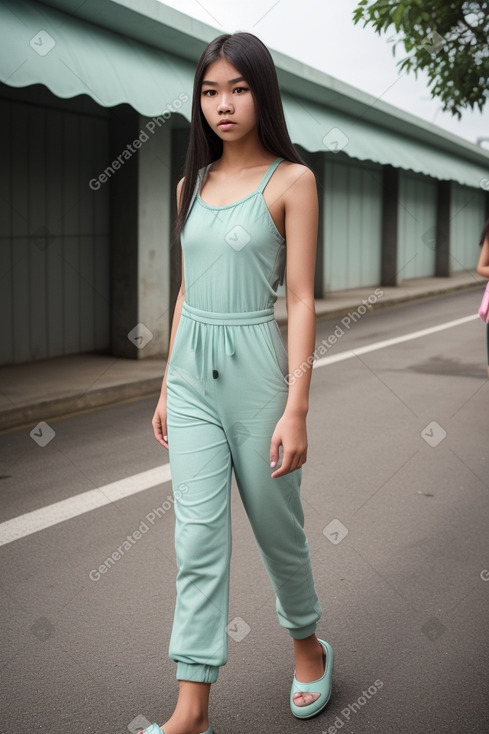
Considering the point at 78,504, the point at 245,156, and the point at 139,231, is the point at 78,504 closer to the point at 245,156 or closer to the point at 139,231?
the point at 245,156

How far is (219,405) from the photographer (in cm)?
271

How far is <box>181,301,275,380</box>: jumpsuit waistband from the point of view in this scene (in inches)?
106

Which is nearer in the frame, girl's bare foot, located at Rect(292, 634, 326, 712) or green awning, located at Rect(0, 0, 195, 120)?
girl's bare foot, located at Rect(292, 634, 326, 712)

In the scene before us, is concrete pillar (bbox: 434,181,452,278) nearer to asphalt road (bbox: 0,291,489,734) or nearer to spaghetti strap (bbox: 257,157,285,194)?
asphalt road (bbox: 0,291,489,734)

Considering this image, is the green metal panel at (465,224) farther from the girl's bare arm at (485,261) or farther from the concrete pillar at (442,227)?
the girl's bare arm at (485,261)

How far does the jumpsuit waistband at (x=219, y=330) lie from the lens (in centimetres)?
270

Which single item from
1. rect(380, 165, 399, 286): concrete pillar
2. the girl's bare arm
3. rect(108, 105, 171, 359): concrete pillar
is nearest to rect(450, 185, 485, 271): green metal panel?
rect(380, 165, 399, 286): concrete pillar

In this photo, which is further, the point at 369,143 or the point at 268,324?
the point at 369,143

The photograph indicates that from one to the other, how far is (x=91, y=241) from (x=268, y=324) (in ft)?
29.2

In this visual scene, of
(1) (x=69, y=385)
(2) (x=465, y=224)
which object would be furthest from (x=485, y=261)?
(2) (x=465, y=224)

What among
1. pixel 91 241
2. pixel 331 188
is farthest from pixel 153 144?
pixel 331 188

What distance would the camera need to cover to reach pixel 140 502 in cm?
535

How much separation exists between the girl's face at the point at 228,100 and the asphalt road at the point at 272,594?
1.80m

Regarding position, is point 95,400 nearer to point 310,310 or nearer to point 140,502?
point 140,502
